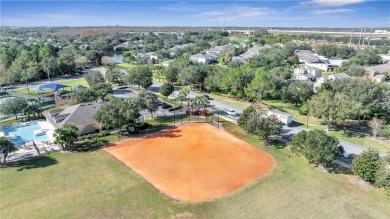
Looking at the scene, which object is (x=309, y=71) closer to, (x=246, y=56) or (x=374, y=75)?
(x=374, y=75)

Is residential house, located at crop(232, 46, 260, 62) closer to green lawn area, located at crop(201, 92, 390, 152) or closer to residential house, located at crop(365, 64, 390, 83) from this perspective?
residential house, located at crop(365, 64, 390, 83)

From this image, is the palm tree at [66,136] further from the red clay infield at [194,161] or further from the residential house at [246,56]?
the residential house at [246,56]

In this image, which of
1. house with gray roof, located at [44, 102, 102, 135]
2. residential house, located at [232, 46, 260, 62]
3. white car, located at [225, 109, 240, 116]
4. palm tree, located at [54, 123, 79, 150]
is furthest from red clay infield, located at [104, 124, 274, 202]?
residential house, located at [232, 46, 260, 62]

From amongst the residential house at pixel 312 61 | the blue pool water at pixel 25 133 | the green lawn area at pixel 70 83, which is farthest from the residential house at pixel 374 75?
the blue pool water at pixel 25 133

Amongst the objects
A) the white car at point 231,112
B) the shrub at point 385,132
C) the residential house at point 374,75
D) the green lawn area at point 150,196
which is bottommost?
the green lawn area at point 150,196

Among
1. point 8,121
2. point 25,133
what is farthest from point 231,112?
point 8,121
